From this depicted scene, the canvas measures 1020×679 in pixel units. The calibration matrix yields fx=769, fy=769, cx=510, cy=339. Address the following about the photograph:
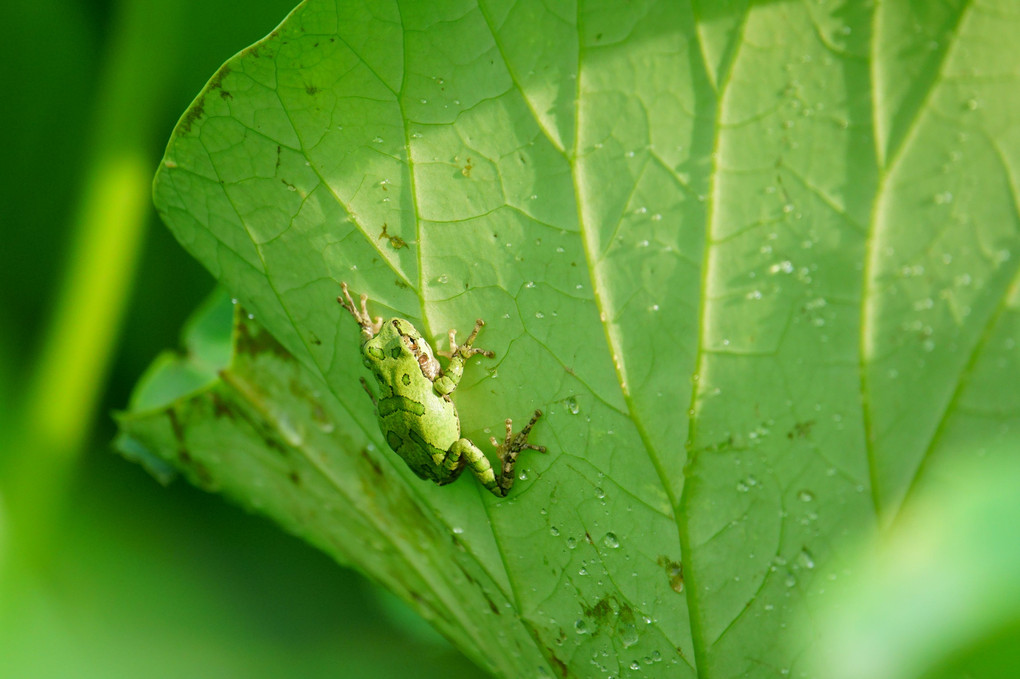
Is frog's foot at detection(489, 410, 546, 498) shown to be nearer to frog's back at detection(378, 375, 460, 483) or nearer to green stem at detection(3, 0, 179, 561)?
frog's back at detection(378, 375, 460, 483)

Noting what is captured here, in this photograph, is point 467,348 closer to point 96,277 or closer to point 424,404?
point 424,404

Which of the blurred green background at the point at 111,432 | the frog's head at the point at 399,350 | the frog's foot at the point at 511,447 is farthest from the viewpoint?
the blurred green background at the point at 111,432

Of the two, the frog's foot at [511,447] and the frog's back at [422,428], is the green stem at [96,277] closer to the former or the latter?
the frog's back at [422,428]

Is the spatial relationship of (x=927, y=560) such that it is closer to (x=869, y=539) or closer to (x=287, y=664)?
(x=869, y=539)

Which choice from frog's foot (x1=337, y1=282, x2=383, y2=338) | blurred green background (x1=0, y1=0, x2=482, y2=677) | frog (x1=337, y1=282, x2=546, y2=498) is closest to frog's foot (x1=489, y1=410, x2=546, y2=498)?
frog (x1=337, y1=282, x2=546, y2=498)

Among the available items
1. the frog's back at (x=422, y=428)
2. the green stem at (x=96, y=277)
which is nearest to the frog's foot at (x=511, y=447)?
the frog's back at (x=422, y=428)
